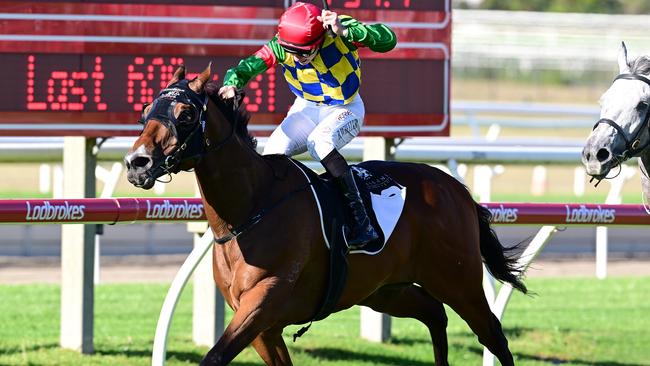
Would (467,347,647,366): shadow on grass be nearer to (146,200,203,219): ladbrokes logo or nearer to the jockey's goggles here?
(146,200,203,219): ladbrokes logo

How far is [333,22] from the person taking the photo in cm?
518

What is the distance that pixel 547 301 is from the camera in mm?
9773

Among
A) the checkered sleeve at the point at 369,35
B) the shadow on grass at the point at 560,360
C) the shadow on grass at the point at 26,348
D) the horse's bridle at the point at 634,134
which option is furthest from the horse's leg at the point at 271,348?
the shadow on grass at the point at 560,360

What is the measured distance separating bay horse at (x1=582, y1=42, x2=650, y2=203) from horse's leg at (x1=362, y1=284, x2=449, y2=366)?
A: 1367 millimetres

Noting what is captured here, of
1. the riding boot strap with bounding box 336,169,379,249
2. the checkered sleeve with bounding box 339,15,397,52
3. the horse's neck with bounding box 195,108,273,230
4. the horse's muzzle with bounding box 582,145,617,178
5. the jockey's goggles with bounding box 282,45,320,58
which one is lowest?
the riding boot strap with bounding box 336,169,379,249

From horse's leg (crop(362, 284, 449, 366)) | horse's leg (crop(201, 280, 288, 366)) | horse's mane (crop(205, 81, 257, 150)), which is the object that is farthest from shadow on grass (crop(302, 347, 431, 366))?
horse's mane (crop(205, 81, 257, 150))

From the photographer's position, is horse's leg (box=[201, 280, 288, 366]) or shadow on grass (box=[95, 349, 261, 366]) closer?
horse's leg (box=[201, 280, 288, 366])

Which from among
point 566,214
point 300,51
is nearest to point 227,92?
point 300,51

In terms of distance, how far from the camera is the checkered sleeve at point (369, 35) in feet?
17.1

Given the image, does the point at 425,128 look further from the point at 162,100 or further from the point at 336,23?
the point at 162,100

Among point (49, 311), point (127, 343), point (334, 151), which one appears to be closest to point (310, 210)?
point (334, 151)

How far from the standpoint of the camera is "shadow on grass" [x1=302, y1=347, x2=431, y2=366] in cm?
726

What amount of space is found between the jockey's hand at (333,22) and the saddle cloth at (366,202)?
0.58 m

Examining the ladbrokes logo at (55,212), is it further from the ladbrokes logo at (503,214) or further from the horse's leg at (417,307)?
the ladbrokes logo at (503,214)
